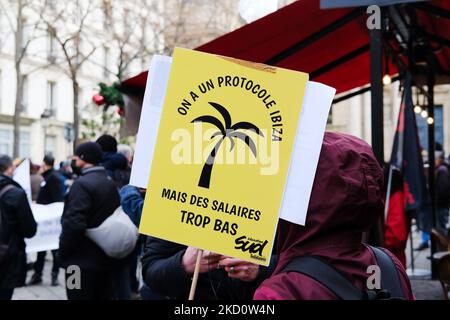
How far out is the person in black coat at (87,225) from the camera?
529 centimetres

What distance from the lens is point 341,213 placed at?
1.87 m

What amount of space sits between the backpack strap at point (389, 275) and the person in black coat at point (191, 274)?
0.60 meters

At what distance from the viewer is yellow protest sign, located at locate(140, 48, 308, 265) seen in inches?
85.0

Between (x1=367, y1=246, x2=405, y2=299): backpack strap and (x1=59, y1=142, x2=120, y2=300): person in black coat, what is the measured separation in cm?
353

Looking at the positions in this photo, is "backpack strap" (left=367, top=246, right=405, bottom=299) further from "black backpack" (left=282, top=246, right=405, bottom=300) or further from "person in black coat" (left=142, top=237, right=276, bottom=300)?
"person in black coat" (left=142, top=237, right=276, bottom=300)

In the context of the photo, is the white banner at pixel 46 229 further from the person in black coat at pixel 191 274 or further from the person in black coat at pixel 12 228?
the person in black coat at pixel 191 274

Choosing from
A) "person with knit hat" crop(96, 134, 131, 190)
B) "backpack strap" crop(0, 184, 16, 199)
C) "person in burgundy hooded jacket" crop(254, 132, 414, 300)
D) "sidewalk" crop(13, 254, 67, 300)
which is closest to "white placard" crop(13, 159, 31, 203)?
"sidewalk" crop(13, 254, 67, 300)

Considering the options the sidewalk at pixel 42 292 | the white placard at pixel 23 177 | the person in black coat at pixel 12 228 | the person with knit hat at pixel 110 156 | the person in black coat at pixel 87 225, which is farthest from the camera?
the sidewalk at pixel 42 292

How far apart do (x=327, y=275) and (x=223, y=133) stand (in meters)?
0.68

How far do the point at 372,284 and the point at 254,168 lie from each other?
1.82 feet

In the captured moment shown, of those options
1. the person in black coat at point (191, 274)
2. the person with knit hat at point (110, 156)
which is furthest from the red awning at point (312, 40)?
the person in black coat at point (191, 274)

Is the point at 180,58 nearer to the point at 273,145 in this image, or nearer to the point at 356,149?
the point at 273,145

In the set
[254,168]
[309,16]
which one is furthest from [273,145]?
[309,16]

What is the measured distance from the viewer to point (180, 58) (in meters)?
2.27
